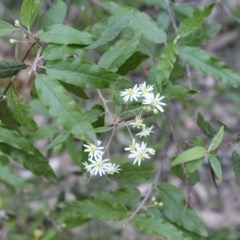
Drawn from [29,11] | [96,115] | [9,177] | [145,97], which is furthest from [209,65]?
[9,177]

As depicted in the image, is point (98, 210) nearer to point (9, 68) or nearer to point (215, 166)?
point (215, 166)

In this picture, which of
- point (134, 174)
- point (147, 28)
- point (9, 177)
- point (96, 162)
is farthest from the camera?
point (9, 177)

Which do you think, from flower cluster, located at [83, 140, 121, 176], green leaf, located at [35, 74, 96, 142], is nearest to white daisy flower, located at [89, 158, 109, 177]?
flower cluster, located at [83, 140, 121, 176]

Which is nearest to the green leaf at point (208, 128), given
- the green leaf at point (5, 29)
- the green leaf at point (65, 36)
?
the green leaf at point (65, 36)

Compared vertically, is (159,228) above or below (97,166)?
below

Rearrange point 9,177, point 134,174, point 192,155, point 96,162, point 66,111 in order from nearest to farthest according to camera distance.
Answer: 1. point 66,111
2. point 96,162
3. point 192,155
4. point 134,174
5. point 9,177

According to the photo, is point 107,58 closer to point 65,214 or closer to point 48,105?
point 48,105

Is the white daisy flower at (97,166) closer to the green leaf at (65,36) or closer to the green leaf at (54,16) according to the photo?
the green leaf at (65,36)

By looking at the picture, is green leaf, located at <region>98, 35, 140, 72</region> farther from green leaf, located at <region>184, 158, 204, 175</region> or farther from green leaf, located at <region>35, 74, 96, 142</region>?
green leaf, located at <region>184, 158, 204, 175</region>
